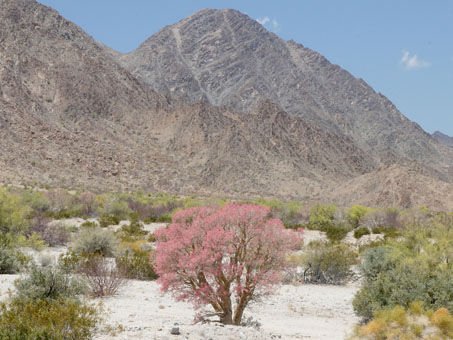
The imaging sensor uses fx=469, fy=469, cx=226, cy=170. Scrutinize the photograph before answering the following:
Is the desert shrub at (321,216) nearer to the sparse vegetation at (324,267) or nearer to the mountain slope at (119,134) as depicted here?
the sparse vegetation at (324,267)

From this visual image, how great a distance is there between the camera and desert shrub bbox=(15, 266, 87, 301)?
28.2 feet

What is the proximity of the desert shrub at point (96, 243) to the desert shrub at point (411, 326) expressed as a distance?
11.3 metres

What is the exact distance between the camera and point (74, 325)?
6328 millimetres

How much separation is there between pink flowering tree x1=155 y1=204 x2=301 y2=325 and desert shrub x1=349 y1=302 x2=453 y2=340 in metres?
1.93

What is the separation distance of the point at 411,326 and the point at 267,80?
416ft

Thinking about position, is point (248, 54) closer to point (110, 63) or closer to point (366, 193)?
point (110, 63)

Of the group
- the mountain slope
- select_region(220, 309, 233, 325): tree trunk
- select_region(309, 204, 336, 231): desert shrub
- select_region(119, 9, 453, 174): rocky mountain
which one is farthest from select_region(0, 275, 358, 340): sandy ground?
select_region(119, 9, 453, 174): rocky mountain

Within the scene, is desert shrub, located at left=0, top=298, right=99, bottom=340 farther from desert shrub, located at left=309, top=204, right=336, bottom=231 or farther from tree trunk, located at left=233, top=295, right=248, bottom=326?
desert shrub, located at left=309, top=204, right=336, bottom=231

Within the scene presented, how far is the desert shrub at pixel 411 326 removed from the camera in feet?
26.1

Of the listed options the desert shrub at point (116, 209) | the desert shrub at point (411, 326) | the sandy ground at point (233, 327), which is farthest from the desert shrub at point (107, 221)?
the desert shrub at point (411, 326)

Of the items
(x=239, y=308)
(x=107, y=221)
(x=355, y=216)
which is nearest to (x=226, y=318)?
(x=239, y=308)

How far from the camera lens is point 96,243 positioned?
17.7 metres

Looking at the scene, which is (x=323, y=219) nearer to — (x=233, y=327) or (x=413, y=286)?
(x=413, y=286)

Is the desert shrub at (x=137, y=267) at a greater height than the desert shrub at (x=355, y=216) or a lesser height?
lesser
